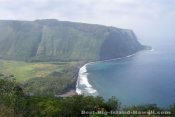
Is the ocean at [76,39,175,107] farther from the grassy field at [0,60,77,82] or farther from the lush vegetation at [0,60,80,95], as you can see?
the grassy field at [0,60,77,82]

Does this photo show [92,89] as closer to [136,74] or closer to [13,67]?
[136,74]

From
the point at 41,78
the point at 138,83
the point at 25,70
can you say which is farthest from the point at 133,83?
the point at 25,70

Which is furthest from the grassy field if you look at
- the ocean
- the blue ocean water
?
the blue ocean water

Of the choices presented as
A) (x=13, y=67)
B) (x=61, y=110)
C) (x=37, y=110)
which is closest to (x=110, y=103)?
(x=61, y=110)

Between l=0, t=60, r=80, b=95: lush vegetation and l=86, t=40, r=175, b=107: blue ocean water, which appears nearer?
l=86, t=40, r=175, b=107: blue ocean water

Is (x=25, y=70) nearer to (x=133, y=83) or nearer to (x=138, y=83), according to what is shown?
(x=133, y=83)

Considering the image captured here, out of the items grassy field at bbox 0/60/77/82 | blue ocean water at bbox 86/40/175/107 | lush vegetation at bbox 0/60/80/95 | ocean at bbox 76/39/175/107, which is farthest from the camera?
grassy field at bbox 0/60/77/82

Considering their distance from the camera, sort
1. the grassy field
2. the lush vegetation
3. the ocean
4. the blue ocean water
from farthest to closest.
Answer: the grassy field < the lush vegetation < the ocean < the blue ocean water
